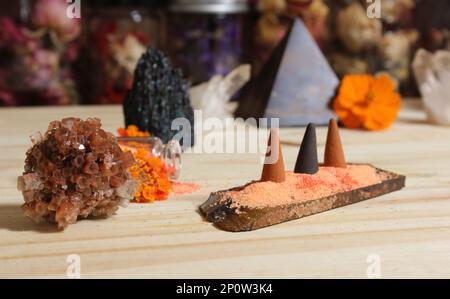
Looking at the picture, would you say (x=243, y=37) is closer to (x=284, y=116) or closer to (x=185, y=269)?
(x=284, y=116)

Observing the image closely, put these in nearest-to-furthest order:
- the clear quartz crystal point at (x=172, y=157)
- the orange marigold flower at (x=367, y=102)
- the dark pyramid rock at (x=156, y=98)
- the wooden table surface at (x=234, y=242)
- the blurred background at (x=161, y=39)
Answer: the wooden table surface at (x=234, y=242) → the clear quartz crystal point at (x=172, y=157) → the dark pyramid rock at (x=156, y=98) → the orange marigold flower at (x=367, y=102) → the blurred background at (x=161, y=39)

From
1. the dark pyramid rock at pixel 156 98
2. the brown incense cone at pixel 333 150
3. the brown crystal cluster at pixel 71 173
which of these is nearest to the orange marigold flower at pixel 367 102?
the dark pyramid rock at pixel 156 98

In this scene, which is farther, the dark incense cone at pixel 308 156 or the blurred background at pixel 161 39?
the blurred background at pixel 161 39

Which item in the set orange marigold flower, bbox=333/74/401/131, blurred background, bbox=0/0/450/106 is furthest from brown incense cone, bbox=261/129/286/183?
blurred background, bbox=0/0/450/106

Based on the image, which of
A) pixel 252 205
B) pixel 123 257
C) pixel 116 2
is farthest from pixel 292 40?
pixel 123 257

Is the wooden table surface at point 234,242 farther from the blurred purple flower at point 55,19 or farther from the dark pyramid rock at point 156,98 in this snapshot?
the blurred purple flower at point 55,19

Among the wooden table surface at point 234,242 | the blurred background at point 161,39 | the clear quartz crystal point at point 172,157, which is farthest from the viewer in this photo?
the blurred background at point 161,39

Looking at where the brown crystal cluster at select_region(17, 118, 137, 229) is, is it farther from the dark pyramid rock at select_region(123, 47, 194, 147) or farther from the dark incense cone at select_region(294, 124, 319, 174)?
the dark pyramid rock at select_region(123, 47, 194, 147)

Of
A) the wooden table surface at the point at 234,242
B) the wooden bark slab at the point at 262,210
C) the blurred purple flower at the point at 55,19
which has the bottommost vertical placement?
the wooden table surface at the point at 234,242
